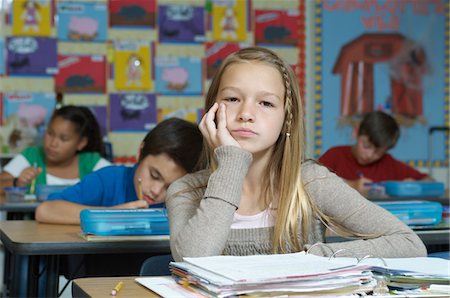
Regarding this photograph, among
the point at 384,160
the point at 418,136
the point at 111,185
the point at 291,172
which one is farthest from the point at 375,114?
the point at 291,172

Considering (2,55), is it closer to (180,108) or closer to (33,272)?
(180,108)

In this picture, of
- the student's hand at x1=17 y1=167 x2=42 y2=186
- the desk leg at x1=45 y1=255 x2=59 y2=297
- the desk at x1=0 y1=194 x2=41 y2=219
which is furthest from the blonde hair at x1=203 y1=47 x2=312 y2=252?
Answer: the student's hand at x1=17 y1=167 x2=42 y2=186

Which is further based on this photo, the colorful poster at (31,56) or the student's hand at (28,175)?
the colorful poster at (31,56)

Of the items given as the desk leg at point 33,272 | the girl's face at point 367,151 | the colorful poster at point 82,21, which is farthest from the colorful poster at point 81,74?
the desk leg at point 33,272

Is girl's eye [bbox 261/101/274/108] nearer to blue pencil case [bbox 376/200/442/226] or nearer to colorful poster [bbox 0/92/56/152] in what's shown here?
blue pencil case [bbox 376/200/442/226]

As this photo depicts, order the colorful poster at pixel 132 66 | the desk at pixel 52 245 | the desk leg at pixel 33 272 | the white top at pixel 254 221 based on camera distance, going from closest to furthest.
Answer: the white top at pixel 254 221 < the desk at pixel 52 245 < the desk leg at pixel 33 272 < the colorful poster at pixel 132 66

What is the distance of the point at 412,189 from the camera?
12.2 feet

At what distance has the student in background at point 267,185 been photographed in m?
1.53

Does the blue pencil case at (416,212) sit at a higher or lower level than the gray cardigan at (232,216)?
lower

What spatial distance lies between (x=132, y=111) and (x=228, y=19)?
839 mm

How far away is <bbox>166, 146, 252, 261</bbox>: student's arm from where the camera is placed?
4.75ft

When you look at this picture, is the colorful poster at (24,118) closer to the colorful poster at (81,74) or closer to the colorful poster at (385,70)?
the colorful poster at (81,74)

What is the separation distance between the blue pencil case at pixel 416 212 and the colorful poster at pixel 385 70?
264 centimetres

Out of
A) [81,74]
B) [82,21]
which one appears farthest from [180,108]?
[82,21]
